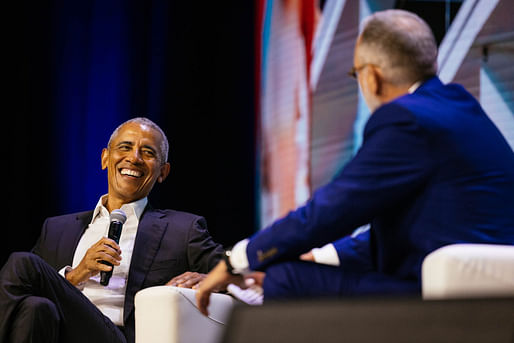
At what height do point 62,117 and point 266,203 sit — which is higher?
point 62,117

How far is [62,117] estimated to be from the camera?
382 cm

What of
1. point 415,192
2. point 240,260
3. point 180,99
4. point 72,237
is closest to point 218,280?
point 240,260

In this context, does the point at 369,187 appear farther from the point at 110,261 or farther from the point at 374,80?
the point at 110,261

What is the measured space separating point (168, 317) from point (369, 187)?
0.76m

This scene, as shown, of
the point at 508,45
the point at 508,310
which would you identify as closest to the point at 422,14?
the point at 508,45

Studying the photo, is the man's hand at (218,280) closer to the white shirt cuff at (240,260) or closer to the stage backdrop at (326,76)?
the white shirt cuff at (240,260)

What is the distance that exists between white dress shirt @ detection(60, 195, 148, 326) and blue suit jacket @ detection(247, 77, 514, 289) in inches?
43.3

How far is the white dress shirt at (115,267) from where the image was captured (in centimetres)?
249

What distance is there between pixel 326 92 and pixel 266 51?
47cm

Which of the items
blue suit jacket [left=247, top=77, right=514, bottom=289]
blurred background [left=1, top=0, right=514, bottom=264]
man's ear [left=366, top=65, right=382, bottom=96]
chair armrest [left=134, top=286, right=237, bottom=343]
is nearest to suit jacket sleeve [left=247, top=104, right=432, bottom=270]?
blue suit jacket [left=247, top=77, right=514, bottom=289]

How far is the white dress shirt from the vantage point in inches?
98.0

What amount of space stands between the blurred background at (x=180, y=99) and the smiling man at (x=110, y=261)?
788 millimetres

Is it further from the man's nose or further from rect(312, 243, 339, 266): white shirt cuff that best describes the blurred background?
rect(312, 243, 339, 266): white shirt cuff

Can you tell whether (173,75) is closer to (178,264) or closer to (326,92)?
(326,92)
